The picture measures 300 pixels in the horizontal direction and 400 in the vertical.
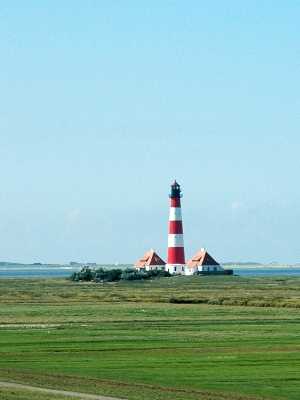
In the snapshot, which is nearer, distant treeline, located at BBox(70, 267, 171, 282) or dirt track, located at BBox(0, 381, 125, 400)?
dirt track, located at BBox(0, 381, 125, 400)

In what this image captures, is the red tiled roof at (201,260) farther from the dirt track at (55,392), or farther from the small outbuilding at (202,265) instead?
the dirt track at (55,392)

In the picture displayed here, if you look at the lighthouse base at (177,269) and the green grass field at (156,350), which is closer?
the green grass field at (156,350)

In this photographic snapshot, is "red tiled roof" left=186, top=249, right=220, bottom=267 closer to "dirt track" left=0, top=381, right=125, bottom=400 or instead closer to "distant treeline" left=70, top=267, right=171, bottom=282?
"distant treeline" left=70, top=267, right=171, bottom=282

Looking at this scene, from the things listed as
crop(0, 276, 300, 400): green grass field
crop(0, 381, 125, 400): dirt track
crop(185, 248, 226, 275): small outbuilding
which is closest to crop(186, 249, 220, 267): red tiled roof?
crop(185, 248, 226, 275): small outbuilding

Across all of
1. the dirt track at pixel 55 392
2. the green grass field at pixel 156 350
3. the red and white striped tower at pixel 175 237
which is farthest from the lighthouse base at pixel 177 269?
the dirt track at pixel 55 392

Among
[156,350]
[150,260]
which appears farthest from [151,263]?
[156,350]

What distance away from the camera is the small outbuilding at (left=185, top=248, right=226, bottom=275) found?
16265 centimetres

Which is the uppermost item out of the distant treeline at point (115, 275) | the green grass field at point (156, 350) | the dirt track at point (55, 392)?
the distant treeline at point (115, 275)

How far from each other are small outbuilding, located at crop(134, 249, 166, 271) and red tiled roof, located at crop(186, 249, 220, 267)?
4.03 meters

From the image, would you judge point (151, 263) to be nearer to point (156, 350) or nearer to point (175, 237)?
point (175, 237)

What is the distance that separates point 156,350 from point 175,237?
9952 centimetres

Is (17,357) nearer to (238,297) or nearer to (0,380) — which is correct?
(0,380)

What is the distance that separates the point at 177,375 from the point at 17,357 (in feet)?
28.6

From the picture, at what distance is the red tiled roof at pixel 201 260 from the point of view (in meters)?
165
